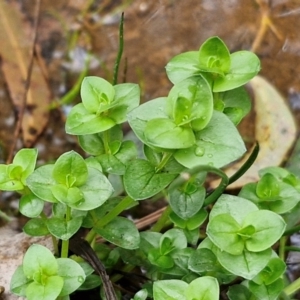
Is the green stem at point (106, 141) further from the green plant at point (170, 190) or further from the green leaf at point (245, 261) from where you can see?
the green leaf at point (245, 261)

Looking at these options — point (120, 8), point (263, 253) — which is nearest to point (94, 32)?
point (120, 8)

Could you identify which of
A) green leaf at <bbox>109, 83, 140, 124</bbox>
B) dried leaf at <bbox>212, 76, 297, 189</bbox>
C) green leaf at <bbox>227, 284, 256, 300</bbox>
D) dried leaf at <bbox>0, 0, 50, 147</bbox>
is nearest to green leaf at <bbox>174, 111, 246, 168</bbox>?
green leaf at <bbox>109, 83, 140, 124</bbox>

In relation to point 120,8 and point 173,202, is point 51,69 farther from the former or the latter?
point 173,202

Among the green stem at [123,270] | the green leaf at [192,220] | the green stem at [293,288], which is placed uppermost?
the green leaf at [192,220]

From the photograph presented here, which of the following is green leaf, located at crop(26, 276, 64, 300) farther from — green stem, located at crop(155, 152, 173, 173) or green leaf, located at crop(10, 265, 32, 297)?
green stem, located at crop(155, 152, 173, 173)

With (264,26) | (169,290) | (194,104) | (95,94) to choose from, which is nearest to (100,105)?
(95,94)

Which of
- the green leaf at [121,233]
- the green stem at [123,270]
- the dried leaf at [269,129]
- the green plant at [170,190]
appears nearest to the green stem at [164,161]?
the green plant at [170,190]

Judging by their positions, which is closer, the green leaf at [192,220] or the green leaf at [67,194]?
the green leaf at [67,194]
